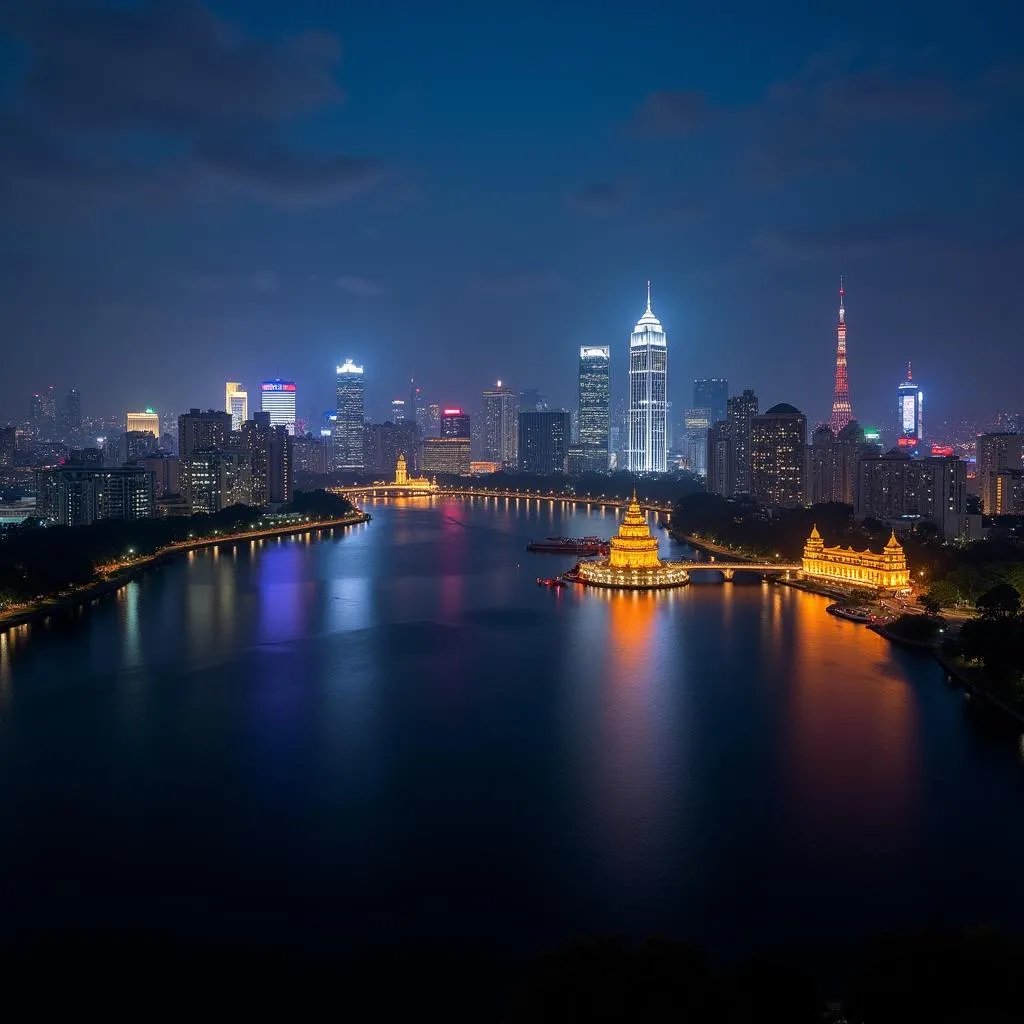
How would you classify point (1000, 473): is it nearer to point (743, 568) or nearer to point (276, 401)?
point (743, 568)

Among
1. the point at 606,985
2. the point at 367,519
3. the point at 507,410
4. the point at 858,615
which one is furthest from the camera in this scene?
the point at 507,410

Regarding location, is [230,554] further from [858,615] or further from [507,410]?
[507,410]

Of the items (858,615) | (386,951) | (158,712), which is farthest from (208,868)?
(858,615)

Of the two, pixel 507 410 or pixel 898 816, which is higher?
pixel 507 410

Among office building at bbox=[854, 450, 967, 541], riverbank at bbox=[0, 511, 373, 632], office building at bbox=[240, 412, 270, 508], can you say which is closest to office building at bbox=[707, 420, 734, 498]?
office building at bbox=[854, 450, 967, 541]

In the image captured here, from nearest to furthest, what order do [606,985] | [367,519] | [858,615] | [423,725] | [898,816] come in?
[606,985] → [898,816] → [423,725] → [858,615] → [367,519]
